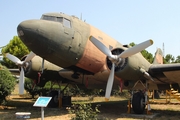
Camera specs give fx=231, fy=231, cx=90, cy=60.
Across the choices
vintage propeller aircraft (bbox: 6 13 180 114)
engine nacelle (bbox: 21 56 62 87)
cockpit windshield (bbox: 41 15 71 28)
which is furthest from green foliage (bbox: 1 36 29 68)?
cockpit windshield (bbox: 41 15 71 28)

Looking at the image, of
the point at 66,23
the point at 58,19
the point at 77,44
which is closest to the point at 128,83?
the point at 77,44

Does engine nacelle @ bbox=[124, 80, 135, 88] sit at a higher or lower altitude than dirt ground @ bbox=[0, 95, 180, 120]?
higher

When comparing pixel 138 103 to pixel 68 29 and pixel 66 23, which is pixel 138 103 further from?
pixel 66 23

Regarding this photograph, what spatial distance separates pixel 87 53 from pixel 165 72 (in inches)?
160

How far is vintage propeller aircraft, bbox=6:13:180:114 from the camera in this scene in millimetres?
9734

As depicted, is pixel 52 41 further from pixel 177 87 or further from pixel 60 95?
pixel 177 87

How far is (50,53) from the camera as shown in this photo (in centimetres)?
1020

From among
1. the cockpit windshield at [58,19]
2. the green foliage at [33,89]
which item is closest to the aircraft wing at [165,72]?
the cockpit windshield at [58,19]

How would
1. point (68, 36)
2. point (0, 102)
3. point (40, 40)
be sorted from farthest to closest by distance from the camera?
point (0, 102) < point (68, 36) < point (40, 40)

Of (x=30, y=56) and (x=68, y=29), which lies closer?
(x=68, y=29)

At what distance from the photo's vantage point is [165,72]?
38.3 feet

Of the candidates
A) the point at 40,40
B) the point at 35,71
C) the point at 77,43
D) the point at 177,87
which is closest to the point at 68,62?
the point at 77,43

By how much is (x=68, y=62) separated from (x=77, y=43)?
1010mm

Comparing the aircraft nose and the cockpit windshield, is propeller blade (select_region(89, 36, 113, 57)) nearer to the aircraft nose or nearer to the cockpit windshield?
the cockpit windshield
